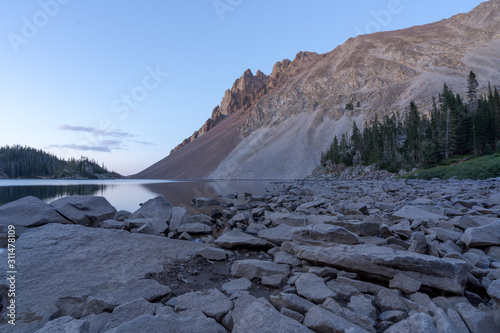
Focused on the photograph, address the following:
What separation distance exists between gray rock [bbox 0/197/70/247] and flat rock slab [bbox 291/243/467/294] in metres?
9.06

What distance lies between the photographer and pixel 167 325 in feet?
7.70

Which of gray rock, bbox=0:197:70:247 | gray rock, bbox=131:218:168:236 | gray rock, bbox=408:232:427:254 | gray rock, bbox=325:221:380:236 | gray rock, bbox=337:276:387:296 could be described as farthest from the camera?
gray rock, bbox=0:197:70:247

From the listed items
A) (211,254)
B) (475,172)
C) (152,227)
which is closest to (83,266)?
(211,254)

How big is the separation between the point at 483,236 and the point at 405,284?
2418mm

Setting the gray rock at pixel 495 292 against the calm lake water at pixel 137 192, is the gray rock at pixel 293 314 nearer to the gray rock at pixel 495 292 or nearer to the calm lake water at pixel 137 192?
the gray rock at pixel 495 292

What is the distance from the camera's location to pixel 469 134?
4378cm

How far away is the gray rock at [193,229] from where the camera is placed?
8.02 meters

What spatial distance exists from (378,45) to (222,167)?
337 ft

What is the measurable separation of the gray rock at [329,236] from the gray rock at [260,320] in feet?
7.77

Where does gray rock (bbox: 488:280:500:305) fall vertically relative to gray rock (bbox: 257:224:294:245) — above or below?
above

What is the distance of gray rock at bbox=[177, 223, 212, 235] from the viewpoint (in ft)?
26.3

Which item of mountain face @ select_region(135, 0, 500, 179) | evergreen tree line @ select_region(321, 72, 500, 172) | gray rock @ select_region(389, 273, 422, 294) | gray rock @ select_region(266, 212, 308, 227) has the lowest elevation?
gray rock @ select_region(389, 273, 422, 294)

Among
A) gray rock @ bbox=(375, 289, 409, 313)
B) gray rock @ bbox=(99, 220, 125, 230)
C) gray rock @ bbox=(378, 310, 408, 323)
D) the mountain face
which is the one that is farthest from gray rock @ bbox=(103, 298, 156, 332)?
the mountain face

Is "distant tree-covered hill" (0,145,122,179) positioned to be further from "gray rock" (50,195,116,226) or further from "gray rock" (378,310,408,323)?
"gray rock" (378,310,408,323)
